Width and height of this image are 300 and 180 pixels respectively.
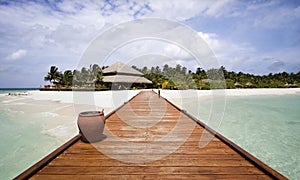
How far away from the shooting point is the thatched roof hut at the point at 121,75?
A: 29094 mm

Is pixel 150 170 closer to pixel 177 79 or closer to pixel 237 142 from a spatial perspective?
pixel 237 142

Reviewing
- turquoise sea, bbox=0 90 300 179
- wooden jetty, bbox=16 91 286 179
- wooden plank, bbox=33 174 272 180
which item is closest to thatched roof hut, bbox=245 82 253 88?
turquoise sea, bbox=0 90 300 179

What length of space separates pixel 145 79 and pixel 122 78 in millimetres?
5151

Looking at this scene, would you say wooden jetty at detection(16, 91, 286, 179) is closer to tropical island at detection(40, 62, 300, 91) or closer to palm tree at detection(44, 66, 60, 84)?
tropical island at detection(40, 62, 300, 91)

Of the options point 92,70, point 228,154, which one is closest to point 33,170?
point 228,154

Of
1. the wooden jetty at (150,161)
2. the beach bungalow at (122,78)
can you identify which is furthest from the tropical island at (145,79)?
the wooden jetty at (150,161)

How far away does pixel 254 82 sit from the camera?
37656mm

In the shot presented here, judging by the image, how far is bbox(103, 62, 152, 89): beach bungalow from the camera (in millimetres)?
28969

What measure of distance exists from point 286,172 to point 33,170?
4356 millimetres

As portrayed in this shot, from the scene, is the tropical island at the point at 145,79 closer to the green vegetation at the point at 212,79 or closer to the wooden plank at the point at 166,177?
the green vegetation at the point at 212,79

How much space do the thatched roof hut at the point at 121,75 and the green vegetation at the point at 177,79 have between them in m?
1.22

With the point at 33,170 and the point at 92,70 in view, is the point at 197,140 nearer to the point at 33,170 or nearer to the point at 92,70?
the point at 33,170

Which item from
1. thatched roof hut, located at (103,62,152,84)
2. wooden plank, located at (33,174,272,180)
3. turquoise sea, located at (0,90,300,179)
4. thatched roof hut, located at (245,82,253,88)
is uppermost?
thatched roof hut, located at (103,62,152,84)

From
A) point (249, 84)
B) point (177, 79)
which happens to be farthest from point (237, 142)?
point (249, 84)
